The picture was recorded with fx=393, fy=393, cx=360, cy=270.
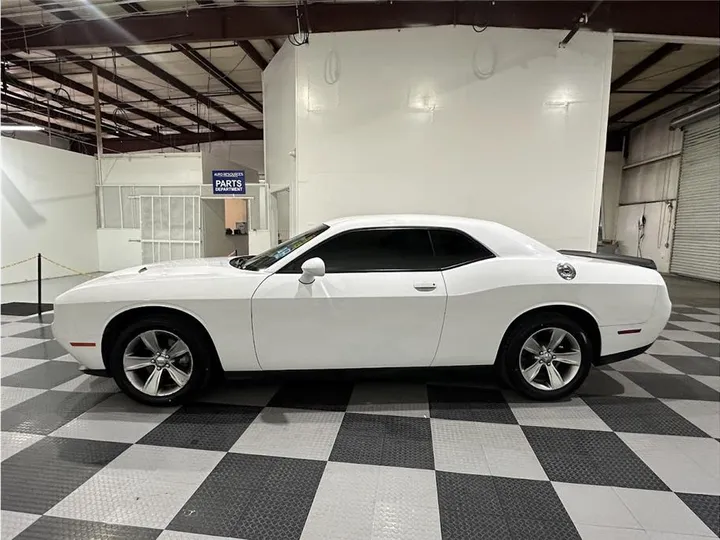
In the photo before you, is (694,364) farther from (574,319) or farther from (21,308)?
(21,308)

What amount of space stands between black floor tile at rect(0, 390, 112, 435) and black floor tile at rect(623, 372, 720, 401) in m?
4.34

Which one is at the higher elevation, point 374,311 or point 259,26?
point 259,26

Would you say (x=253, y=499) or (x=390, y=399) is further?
(x=390, y=399)

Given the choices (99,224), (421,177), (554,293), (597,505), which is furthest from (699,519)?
(99,224)

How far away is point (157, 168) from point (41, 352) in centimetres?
862

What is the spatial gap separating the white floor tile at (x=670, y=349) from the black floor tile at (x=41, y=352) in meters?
6.07

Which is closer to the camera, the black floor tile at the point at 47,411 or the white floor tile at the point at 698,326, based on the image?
the black floor tile at the point at 47,411

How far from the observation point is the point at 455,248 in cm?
288

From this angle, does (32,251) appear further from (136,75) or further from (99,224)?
(136,75)

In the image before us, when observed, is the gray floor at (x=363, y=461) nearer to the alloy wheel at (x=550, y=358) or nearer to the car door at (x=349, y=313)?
the alloy wheel at (x=550, y=358)

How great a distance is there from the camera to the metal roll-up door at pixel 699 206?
10047 millimetres

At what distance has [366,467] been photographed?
2.13m

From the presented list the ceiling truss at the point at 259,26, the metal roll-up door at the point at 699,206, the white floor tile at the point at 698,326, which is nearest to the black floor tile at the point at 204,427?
the white floor tile at the point at 698,326

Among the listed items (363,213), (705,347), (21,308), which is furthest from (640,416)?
(21,308)
